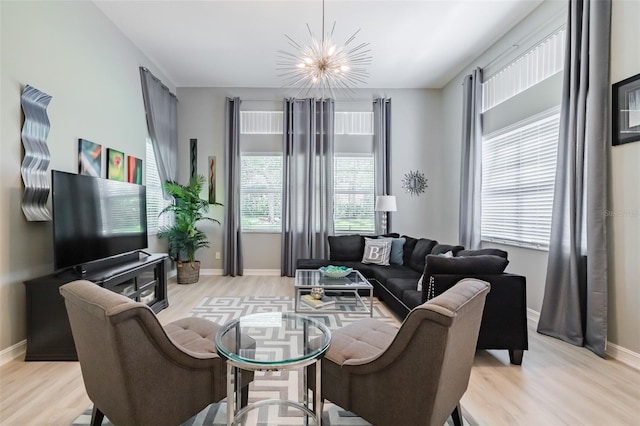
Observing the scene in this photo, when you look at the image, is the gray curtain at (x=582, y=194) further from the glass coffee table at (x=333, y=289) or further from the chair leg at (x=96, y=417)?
the chair leg at (x=96, y=417)

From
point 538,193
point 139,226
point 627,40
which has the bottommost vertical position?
point 139,226

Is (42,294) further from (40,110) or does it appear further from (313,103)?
(313,103)

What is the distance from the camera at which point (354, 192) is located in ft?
18.6

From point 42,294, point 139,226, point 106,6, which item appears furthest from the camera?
point 139,226

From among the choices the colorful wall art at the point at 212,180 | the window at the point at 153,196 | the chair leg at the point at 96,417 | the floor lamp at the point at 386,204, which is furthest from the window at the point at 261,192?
the chair leg at the point at 96,417

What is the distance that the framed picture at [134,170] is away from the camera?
409 cm

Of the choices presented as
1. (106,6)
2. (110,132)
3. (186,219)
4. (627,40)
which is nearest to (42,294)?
(110,132)

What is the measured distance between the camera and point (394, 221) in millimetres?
5695

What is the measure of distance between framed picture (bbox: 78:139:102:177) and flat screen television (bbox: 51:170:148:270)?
372 mm

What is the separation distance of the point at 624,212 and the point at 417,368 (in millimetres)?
2465

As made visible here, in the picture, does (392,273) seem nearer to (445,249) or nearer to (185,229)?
(445,249)

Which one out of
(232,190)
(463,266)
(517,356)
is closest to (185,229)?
(232,190)

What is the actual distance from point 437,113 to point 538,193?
9.15ft

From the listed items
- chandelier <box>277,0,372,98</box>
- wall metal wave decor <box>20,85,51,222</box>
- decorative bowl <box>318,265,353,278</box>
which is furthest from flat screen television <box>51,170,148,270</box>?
chandelier <box>277,0,372,98</box>
